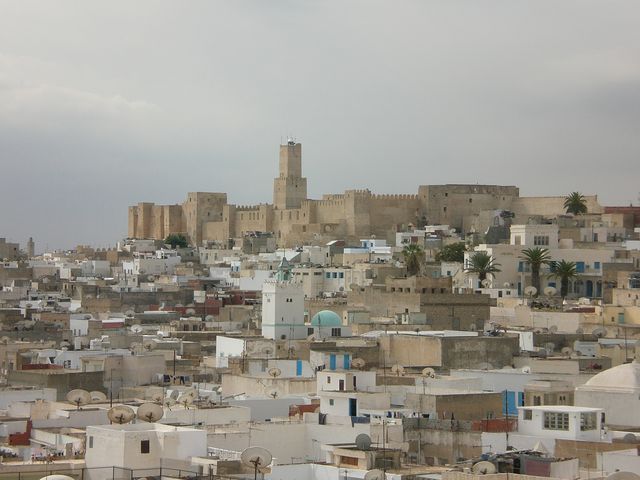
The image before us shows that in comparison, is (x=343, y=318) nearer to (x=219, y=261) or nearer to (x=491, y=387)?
(x=491, y=387)

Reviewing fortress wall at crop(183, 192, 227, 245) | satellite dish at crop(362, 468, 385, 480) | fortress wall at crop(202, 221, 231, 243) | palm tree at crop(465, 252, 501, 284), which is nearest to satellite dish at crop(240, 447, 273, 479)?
satellite dish at crop(362, 468, 385, 480)

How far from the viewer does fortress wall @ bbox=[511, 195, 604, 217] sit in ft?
252

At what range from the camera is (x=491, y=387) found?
28.4m

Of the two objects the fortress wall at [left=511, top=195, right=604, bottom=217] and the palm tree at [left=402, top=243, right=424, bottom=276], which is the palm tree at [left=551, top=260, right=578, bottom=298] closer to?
the palm tree at [left=402, top=243, right=424, bottom=276]

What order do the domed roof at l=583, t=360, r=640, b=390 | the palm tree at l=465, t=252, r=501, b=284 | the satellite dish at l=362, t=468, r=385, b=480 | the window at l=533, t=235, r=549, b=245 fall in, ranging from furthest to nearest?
the window at l=533, t=235, r=549, b=245
the palm tree at l=465, t=252, r=501, b=284
the domed roof at l=583, t=360, r=640, b=390
the satellite dish at l=362, t=468, r=385, b=480

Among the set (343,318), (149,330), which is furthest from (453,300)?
(149,330)

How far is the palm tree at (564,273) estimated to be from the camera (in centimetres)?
5366

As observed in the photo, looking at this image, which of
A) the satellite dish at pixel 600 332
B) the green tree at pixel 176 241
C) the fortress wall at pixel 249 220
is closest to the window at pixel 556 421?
the satellite dish at pixel 600 332

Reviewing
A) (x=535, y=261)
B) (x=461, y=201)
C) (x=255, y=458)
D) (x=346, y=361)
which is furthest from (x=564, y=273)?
(x=255, y=458)

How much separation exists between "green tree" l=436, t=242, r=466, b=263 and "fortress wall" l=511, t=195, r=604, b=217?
1445 centimetres

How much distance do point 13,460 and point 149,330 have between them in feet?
78.2

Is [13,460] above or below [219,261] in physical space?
below

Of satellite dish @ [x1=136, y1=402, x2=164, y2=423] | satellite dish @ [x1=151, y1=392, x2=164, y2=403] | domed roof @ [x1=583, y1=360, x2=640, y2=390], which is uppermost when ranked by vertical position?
domed roof @ [x1=583, y1=360, x2=640, y2=390]

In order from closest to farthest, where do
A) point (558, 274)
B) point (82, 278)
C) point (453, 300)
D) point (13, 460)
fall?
point (13, 460) < point (453, 300) < point (558, 274) < point (82, 278)
